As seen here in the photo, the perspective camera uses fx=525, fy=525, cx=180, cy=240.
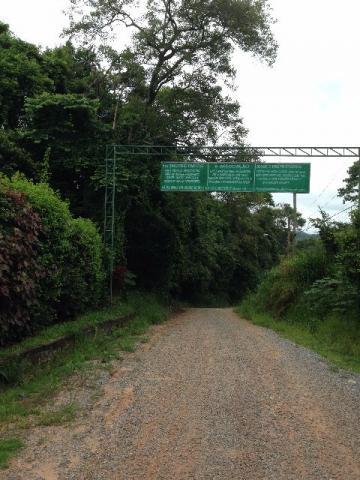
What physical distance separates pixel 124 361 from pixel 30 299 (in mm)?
2302

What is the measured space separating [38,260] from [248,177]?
1061cm

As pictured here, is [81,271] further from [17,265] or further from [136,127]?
[136,127]

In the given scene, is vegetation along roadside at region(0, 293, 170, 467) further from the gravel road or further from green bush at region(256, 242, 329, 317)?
green bush at region(256, 242, 329, 317)

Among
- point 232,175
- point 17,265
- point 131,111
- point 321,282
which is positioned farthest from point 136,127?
point 17,265

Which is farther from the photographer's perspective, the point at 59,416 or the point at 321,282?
the point at 321,282

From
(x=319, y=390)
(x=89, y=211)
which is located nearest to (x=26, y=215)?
(x=319, y=390)

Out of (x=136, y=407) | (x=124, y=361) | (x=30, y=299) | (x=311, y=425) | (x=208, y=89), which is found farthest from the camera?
(x=208, y=89)

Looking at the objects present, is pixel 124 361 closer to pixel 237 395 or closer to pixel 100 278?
pixel 237 395

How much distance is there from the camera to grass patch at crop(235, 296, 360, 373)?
11125mm

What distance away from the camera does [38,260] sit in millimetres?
9672

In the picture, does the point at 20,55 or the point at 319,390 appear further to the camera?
the point at 20,55

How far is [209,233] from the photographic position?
3647 centimetres

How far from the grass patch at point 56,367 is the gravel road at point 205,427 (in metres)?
0.36

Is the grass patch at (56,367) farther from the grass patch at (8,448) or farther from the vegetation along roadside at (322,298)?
the vegetation along roadside at (322,298)
